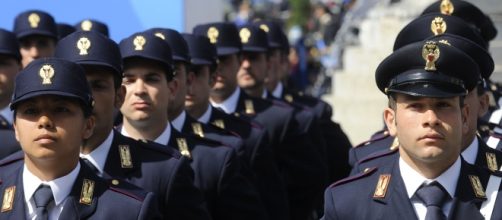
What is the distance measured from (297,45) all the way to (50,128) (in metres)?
17.7

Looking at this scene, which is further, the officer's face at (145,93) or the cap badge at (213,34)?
the cap badge at (213,34)

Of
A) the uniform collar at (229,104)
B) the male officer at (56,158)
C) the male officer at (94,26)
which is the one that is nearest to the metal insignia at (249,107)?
the uniform collar at (229,104)

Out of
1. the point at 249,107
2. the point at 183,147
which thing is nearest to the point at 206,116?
the point at 249,107

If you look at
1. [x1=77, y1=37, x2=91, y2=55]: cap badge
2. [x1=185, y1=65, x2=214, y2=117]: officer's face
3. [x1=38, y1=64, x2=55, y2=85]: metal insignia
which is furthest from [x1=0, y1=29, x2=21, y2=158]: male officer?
[x1=38, y1=64, x2=55, y2=85]: metal insignia

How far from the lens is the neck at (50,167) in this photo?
5.58 meters

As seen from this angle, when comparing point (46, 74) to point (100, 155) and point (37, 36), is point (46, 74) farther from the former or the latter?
point (37, 36)

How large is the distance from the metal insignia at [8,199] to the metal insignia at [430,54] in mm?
1879

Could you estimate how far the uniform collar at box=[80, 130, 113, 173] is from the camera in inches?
250

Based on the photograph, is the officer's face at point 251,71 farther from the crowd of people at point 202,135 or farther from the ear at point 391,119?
the ear at point 391,119

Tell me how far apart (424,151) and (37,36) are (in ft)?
17.5

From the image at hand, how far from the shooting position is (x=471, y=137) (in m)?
6.50

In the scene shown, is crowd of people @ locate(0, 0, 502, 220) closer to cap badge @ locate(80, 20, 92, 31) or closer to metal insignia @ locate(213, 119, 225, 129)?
metal insignia @ locate(213, 119, 225, 129)

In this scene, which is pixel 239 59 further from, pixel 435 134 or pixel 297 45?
pixel 297 45

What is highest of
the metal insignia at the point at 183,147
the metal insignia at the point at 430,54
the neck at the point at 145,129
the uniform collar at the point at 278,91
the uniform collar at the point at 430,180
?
the metal insignia at the point at 430,54
